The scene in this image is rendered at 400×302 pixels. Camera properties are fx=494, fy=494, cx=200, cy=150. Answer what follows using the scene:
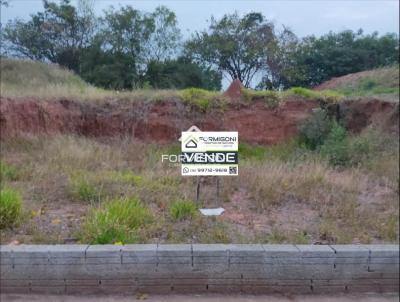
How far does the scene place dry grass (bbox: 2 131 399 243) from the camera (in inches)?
203

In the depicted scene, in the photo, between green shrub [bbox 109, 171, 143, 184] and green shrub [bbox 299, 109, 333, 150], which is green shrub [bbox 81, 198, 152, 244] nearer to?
green shrub [bbox 109, 171, 143, 184]

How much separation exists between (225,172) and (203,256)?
165 centimetres

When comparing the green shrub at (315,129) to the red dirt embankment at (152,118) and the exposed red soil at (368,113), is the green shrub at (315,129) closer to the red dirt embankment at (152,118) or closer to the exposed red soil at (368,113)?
the red dirt embankment at (152,118)

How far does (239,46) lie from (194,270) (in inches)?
246

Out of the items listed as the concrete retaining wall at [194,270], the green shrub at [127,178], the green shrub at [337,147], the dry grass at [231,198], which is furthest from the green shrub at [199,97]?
the concrete retaining wall at [194,270]

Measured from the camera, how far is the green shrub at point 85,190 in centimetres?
629

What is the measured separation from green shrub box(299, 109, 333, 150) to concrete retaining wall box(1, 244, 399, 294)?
811 centimetres

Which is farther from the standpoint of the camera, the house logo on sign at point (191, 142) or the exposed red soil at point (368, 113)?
the exposed red soil at point (368, 113)

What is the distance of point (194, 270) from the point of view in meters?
4.30

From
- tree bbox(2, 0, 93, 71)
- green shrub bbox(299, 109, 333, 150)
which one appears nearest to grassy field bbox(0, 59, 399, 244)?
green shrub bbox(299, 109, 333, 150)

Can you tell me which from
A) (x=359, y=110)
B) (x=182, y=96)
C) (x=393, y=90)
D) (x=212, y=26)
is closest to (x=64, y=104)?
(x=182, y=96)

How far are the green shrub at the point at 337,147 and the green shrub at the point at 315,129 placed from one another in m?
0.27

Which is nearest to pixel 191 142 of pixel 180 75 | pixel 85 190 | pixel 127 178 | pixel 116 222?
pixel 116 222

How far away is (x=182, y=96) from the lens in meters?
13.5
